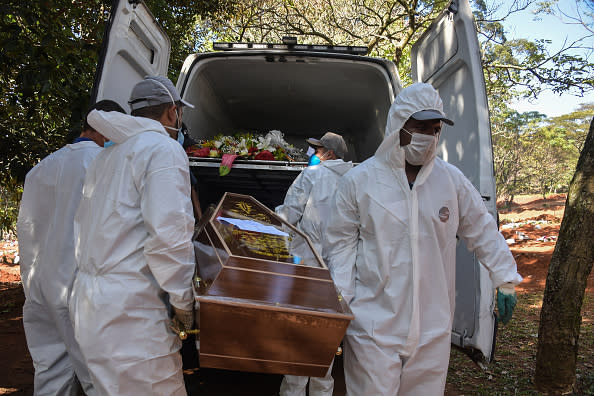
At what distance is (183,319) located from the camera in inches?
76.9

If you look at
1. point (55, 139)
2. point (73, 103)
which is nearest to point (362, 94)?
point (73, 103)

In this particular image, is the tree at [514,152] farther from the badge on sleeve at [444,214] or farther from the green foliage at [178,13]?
the badge on sleeve at [444,214]

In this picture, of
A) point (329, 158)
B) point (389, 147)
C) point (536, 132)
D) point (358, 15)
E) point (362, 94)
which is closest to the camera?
point (389, 147)

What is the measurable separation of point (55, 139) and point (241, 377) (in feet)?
12.0

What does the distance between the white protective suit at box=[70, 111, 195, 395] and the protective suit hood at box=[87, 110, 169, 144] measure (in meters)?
0.06

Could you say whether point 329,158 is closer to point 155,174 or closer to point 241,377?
point 241,377

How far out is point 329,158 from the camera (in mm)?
3947

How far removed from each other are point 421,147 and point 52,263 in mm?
2112

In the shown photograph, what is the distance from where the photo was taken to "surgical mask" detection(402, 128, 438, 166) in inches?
92.2

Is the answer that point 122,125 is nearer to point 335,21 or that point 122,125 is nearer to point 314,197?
point 314,197

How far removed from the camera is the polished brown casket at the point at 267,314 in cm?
174

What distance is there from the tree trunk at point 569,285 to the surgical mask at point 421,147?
2.02 m

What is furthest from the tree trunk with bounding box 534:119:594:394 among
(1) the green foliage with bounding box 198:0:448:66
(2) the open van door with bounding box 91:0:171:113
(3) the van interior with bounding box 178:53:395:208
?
(1) the green foliage with bounding box 198:0:448:66

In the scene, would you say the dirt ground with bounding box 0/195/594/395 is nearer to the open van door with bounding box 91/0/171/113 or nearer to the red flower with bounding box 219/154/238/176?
the red flower with bounding box 219/154/238/176
